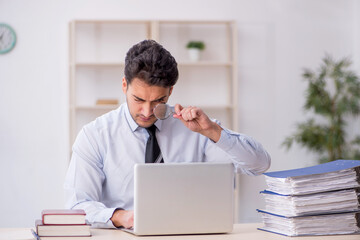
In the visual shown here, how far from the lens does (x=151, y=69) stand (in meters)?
2.30

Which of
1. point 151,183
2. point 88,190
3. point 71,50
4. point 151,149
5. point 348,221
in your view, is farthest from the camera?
point 71,50

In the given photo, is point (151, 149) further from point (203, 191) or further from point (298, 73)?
point (298, 73)

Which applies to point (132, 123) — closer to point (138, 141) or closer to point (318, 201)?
point (138, 141)

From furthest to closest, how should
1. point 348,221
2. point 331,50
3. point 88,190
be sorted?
1. point 331,50
2. point 88,190
3. point 348,221

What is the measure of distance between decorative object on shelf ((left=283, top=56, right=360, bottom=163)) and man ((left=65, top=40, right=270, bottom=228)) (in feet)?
7.63

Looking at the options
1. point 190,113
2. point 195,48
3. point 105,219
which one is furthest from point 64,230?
point 195,48

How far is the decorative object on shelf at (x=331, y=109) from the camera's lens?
4617 millimetres

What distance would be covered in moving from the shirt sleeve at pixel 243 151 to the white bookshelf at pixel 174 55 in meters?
2.27

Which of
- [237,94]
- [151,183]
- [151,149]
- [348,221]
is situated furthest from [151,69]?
[237,94]

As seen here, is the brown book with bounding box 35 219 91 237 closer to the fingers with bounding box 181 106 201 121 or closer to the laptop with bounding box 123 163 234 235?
the laptop with bounding box 123 163 234 235

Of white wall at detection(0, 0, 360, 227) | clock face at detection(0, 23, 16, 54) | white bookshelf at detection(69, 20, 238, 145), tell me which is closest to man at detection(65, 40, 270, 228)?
white bookshelf at detection(69, 20, 238, 145)

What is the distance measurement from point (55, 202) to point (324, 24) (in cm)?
294

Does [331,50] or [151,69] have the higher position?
[331,50]

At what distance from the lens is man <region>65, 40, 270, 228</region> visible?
87.8 inches
